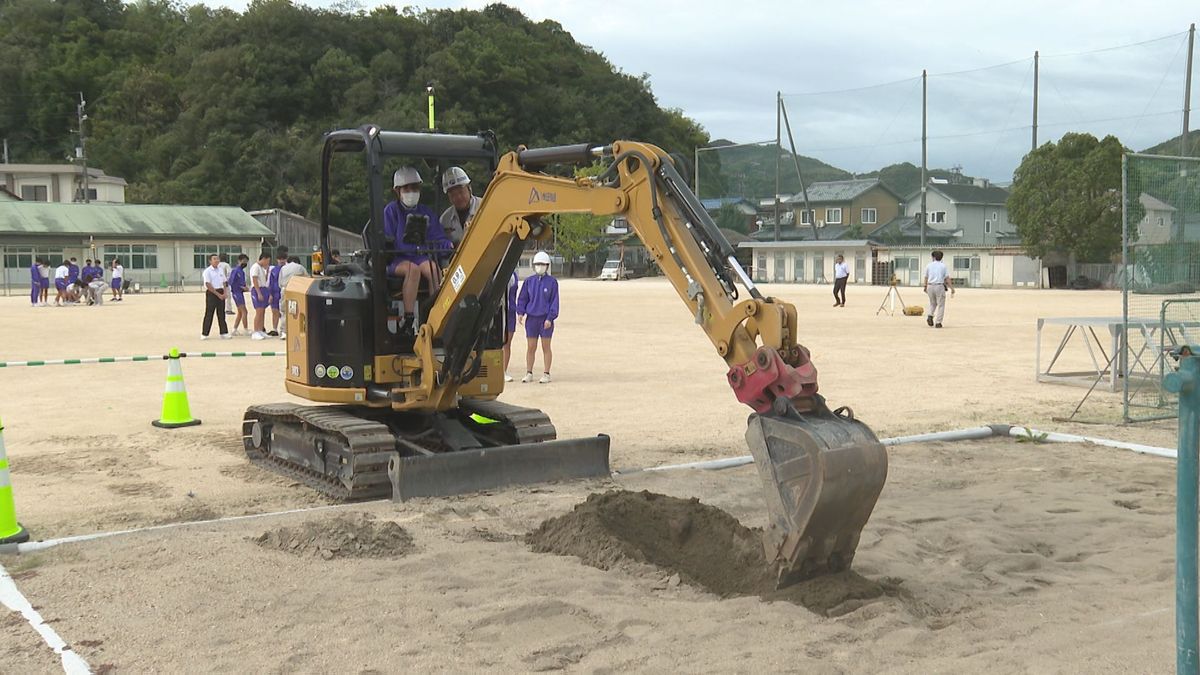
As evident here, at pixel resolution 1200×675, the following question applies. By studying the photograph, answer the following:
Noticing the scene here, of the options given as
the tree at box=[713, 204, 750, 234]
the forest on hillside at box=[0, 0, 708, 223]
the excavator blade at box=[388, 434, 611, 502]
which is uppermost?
the forest on hillside at box=[0, 0, 708, 223]

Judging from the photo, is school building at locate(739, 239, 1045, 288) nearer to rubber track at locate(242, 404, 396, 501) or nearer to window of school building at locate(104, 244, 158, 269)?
window of school building at locate(104, 244, 158, 269)

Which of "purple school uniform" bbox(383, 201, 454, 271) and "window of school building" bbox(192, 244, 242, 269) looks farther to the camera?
"window of school building" bbox(192, 244, 242, 269)

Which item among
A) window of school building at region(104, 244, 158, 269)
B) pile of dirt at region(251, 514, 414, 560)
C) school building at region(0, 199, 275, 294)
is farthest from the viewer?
window of school building at region(104, 244, 158, 269)

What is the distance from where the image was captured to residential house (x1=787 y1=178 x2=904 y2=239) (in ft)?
290

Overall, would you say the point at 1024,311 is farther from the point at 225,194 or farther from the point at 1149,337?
the point at 225,194

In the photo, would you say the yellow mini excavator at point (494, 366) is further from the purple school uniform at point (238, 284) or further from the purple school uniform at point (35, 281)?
the purple school uniform at point (35, 281)

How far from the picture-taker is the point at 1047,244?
54688mm

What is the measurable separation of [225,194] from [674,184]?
8419 cm

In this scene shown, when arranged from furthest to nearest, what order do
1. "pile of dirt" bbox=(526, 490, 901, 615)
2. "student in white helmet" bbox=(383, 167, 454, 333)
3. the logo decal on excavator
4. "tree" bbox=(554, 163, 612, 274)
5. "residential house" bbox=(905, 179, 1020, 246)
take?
1. "residential house" bbox=(905, 179, 1020, 246)
2. "tree" bbox=(554, 163, 612, 274)
3. "student in white helmet" bbox=(383, 167, 454, 333)
4. the logo decal on excavator
5. "pile of dirt" bbox=(526, 490, 901, 615)

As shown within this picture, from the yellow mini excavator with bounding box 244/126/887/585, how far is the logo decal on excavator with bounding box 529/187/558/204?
0.04 ft

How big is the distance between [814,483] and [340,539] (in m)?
3.01

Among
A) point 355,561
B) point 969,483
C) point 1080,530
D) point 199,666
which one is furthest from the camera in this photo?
point 969,483

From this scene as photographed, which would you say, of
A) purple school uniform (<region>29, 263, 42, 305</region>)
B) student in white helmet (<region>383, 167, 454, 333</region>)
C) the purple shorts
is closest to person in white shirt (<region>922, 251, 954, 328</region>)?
the purple shorts

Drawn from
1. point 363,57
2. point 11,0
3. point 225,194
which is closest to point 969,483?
point 225,194
